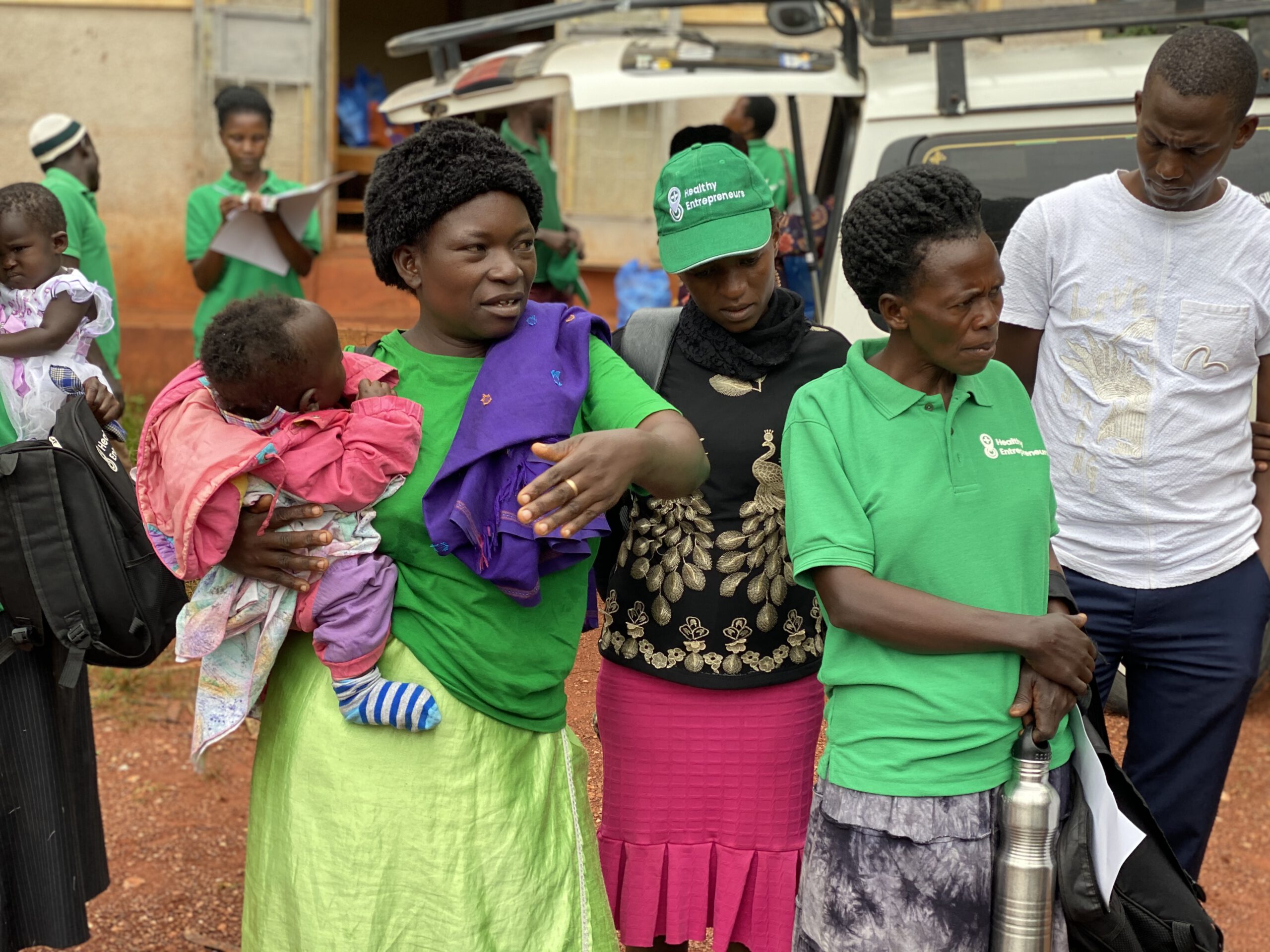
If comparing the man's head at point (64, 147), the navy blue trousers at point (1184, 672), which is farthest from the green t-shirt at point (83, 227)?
the navy blue trousers at point (1184, 672)

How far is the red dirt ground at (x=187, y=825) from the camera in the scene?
3812mm

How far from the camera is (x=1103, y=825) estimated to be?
2.10 m

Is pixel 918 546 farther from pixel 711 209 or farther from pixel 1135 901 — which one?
pixel 711 209

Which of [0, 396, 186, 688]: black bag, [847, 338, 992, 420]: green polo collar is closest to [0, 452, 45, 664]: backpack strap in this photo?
[0, 396, 186, 688]: black bag

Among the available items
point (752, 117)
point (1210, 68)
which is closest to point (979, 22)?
point (1210, 68)

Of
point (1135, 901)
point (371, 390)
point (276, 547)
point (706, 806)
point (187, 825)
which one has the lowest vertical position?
point (187, 825)

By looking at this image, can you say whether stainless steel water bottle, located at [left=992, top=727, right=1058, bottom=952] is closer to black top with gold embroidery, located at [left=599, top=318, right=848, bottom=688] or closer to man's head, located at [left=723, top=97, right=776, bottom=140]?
black top with gold embroidery, located at [left=599, top=318, right=848, bottom=688]

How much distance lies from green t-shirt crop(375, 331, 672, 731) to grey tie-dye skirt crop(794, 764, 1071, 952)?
54 cm

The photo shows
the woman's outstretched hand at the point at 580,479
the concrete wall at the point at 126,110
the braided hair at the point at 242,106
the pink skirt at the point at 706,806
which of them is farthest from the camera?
the concrete wall at the point at 126,110

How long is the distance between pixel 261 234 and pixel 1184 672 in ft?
14.4

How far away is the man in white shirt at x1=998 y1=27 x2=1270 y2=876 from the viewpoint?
106 inches

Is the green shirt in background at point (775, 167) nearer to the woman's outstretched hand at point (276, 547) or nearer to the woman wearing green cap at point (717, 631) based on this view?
the woman wearing green cap at point (717, 631)

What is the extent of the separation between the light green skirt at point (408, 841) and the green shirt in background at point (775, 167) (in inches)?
184

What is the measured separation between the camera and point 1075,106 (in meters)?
4.54
